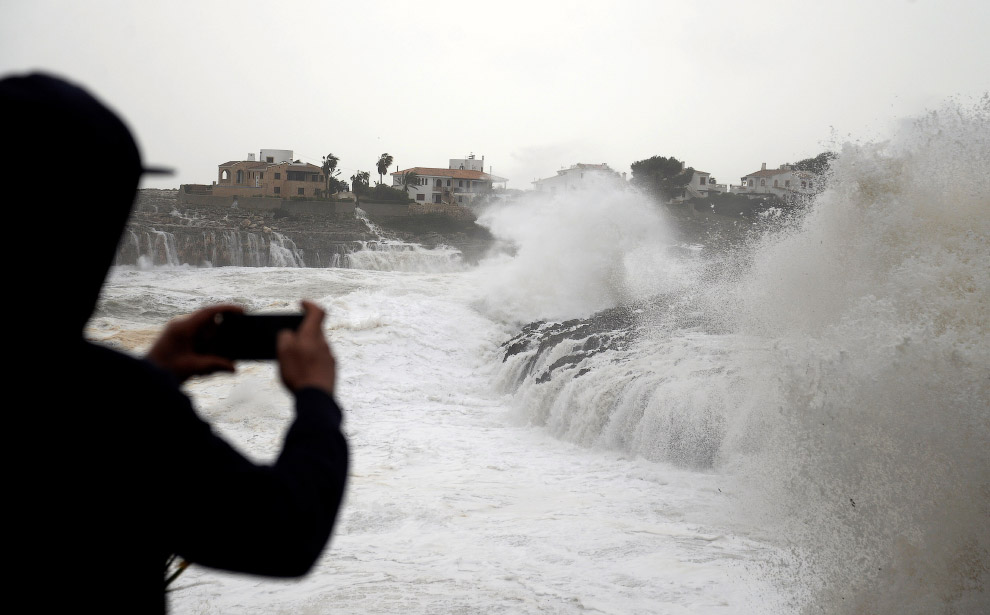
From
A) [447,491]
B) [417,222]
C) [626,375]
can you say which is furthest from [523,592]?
[417,222]

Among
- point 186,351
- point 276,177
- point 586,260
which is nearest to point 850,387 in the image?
point 186,351

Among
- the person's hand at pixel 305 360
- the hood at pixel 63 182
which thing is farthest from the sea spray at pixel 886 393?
the hood at pixel 63 182

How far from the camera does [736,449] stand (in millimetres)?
8984

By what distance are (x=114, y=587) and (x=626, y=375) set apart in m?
10.9

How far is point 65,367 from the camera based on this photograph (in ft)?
3.50

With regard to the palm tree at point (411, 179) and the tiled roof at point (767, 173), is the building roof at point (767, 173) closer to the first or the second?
the tiled roof at point (767, 173)

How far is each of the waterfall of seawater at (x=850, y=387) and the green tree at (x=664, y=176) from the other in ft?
163

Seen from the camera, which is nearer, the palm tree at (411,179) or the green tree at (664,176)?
the green tree at (664,176)

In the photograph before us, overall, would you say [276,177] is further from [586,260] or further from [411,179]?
[586,260]

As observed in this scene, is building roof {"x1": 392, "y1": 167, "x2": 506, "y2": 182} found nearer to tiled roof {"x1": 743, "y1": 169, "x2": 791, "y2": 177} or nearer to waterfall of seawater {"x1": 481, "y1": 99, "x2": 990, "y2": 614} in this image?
tiled roof {"x1": 743, "y1": 169, "x2": 791, "y2": 177}

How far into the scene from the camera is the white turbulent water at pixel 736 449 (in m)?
5.44

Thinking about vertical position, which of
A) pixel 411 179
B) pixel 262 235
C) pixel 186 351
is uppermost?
pixel 411 179

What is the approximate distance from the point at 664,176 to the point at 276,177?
29.9 meters

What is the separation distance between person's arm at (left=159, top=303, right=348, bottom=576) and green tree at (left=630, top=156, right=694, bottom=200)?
62.8m
